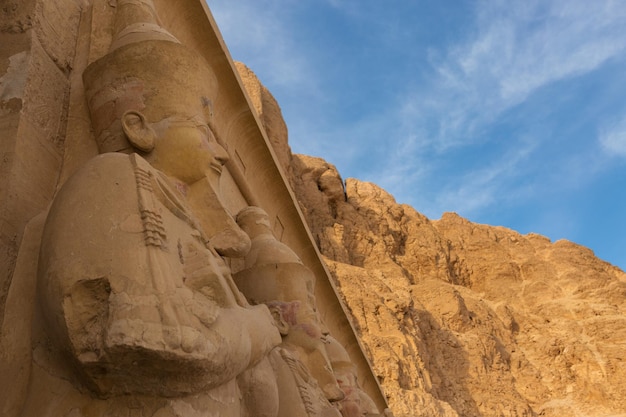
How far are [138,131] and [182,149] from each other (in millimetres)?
171

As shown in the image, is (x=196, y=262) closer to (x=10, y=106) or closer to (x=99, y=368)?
(x=99, y=368)

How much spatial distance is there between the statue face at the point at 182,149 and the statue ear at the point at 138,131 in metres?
0.03

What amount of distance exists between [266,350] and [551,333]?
72.5 feet

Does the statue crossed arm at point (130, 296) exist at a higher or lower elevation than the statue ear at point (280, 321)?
lower

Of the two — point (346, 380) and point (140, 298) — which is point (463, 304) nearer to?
point (346, 380)

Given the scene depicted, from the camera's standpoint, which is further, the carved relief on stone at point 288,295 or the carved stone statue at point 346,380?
the carved stone statue at point 346,380

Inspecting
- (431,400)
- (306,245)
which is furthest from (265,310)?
(431,400)

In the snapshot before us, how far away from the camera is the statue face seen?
249 centimetres

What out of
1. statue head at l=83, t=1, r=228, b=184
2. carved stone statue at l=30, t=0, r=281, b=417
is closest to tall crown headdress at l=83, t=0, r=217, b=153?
statue head at l=83, t=1, r=228, b=184

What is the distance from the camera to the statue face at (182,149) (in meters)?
2.49

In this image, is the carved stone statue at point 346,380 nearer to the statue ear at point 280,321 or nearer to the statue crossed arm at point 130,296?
the statue ear at point 280,321

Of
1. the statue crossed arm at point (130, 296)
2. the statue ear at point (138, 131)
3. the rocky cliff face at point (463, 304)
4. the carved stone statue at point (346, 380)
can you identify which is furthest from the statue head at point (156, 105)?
the rocky cliff face at point (463, 304)

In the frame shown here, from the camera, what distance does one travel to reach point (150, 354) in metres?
1.64

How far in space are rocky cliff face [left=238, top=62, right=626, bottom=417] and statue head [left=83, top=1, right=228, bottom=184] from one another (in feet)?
47.0
